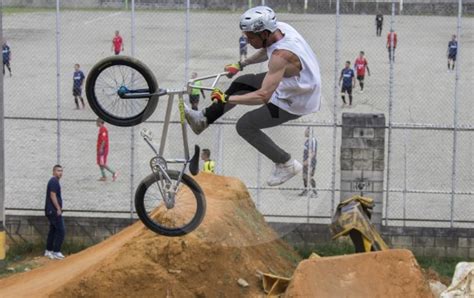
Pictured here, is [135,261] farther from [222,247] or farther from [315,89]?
[315,89]

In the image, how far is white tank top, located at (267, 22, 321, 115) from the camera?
1164 cm

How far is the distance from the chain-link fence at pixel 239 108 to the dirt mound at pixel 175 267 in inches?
149

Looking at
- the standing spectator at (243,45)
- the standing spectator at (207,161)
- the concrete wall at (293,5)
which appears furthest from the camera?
the concrete wall at (293,5)

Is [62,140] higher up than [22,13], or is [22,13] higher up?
[22,13]

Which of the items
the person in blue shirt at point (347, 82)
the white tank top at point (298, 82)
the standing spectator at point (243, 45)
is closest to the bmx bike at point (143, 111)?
the white tank top at point (298, 82)

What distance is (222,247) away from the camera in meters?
19.2

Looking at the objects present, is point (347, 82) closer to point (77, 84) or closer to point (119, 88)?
point (77, 84)

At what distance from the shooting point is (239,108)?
2647cm

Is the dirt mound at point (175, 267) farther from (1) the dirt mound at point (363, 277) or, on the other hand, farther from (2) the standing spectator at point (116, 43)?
(2) the standing spectator at point (116, 43)

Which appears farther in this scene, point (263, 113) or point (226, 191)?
point (226, 191)

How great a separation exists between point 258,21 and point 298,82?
74 cm

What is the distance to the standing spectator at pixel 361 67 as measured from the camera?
88.2 ft

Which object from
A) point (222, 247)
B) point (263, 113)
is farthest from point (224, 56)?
point (263, 113)

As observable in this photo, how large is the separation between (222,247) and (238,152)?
528cm
